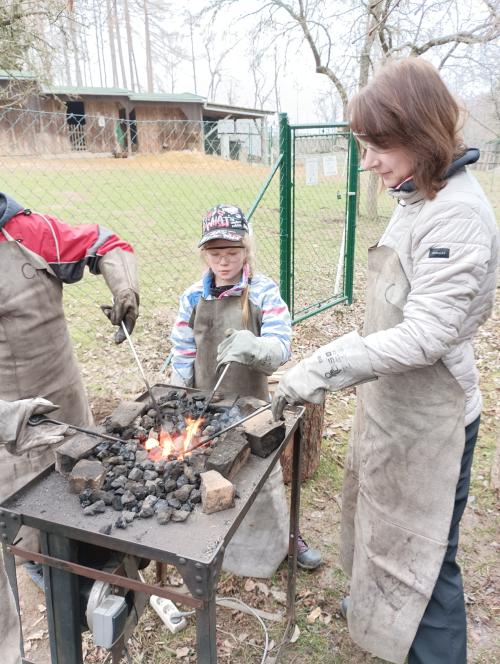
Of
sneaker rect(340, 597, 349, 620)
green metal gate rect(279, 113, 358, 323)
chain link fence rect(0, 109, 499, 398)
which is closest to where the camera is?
sneaker rect(340, 597, 349, 620)

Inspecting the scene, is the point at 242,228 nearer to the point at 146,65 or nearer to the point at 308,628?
the point at 308,628

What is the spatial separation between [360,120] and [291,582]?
213 cm

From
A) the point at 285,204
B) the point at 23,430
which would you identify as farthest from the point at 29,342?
the point at 285,204

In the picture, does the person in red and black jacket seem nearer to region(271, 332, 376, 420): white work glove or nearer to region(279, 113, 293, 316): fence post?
region(271, 332, 376, 420): white work glove

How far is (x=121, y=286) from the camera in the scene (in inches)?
95.1

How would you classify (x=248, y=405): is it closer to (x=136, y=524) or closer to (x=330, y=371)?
(x=330, y=371)

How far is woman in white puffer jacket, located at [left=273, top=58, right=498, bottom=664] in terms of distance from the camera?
1.54 meters

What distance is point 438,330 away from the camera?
152 cm

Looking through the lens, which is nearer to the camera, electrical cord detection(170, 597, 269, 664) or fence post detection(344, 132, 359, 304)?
electrical cord detection(170, 597, 269, 664)

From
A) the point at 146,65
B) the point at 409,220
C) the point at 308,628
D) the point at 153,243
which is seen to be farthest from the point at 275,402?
the point at 146,65

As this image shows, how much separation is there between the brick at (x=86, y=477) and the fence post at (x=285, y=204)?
3875 millimetres

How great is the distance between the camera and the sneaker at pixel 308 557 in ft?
9.39

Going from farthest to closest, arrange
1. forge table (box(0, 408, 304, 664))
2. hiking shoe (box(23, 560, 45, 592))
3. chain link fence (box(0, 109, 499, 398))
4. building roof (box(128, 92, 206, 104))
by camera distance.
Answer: building roof (box(128, 92, 206, 104)) < chain link fence (box(0, 109, 499, 398)) < hiking shoe (box(23, 560, 45, 592)) < forge table (box(0, 408, 304, 664))

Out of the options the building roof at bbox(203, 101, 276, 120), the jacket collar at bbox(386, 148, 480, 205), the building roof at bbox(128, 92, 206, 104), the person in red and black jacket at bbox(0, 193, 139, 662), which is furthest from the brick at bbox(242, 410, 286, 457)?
the building roof at bbox(203, 101, 276, 120)
